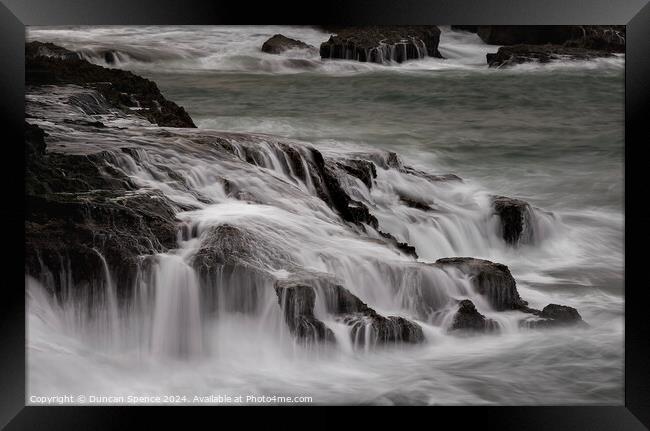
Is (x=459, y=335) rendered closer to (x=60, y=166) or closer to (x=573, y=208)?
(x=573, y=208)

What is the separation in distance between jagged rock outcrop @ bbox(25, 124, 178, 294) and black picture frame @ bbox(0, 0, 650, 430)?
0.31 ft

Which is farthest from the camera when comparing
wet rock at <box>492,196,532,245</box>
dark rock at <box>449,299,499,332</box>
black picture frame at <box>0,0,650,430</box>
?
wet rock at <box>492,196,532,245</box>

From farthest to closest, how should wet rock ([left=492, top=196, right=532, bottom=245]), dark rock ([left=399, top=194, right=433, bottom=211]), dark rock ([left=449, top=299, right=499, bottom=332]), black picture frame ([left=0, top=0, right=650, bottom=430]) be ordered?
dark rock ([left=399, top=194, right=433, bottom=211]), wet rock ([left=492, top=196, right=532, bottom=245]), dark rock ([left=449, top=299, right=499, bottom=332]), black picture frame ([left=0, top=0, right=650, bottom=430])

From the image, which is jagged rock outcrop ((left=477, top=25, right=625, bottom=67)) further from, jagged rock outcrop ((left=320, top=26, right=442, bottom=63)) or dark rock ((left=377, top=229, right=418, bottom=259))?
dark rock ((left=377, top=229, right=418, bottom=259))

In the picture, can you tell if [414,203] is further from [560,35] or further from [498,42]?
[560,35]

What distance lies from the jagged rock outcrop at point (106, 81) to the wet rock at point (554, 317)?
8.30ft

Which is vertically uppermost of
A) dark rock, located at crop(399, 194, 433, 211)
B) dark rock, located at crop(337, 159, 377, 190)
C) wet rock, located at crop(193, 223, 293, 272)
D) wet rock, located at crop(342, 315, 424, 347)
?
dark rock, located at crop(337, 159, 377, 190)

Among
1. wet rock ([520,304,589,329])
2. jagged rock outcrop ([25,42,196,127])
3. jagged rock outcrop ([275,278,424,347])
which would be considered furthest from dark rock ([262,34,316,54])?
wet rock ([520,304,589,329])

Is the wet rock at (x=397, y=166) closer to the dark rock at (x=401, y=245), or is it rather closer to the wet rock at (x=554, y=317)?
the dark rock at (x=401, y=245)

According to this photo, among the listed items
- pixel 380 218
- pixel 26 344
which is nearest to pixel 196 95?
pixel 380 218

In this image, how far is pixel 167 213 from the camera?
5.53 meters

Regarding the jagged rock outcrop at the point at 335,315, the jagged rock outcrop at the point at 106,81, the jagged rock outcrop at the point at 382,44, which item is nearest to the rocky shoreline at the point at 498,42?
the jagged rock outcrop at the point at 382,44

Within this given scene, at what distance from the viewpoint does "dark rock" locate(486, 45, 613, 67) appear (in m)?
5.52

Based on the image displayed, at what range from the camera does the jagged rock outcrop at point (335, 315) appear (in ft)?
17.9
